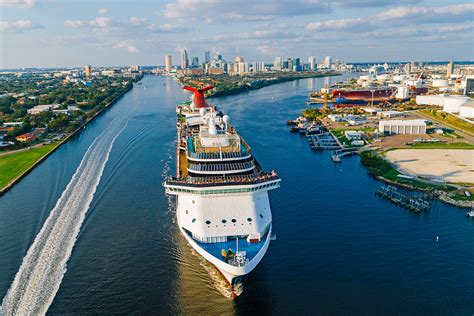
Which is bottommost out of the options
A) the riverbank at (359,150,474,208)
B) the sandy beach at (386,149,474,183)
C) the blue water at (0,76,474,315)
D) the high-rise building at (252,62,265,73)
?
the blue water at (0,76,474,315)

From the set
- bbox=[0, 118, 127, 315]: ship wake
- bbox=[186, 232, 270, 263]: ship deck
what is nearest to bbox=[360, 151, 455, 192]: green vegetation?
bbox=[186, 232, 270, 263]: ship deck

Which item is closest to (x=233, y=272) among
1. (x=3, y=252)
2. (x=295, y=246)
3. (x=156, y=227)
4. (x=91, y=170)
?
(x=295, y=246)

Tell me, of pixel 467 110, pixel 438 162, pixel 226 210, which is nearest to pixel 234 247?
pixel 226 210

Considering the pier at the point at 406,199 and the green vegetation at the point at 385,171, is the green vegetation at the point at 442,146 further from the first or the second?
the pier at the point at 406,199

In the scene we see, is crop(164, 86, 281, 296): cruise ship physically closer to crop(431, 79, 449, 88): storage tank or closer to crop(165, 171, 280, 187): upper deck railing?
crop(165, 171, 280, 187): upper deck railing

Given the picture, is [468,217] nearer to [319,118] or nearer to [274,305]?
[274,305]

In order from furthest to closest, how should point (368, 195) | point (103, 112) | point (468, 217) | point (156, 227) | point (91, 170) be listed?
point (103, 112) → point (91, 170) → point (368, 195) → point (468, 217) → point (156, 227)
